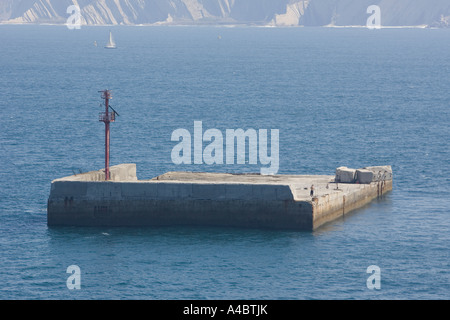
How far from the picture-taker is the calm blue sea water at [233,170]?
2083 inches

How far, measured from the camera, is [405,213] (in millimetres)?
67125

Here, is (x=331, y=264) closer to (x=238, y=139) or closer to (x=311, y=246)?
(x=311, y=246)

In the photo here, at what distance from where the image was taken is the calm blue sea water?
174ft

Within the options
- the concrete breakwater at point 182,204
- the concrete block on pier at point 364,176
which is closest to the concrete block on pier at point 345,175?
the concrete block on pier at point 364,176

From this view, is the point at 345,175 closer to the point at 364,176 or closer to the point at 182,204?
the point at 364,176

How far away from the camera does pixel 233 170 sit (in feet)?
271

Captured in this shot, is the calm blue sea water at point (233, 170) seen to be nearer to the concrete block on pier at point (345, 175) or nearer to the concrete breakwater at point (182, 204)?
the concrete breakwater at point (182, 204)

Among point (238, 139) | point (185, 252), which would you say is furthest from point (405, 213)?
point (238, 139)

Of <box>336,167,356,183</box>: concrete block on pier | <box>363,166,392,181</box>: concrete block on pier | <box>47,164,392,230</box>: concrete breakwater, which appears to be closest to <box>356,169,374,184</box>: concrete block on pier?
<box>336,167,356,183</box>: concrete block on pier

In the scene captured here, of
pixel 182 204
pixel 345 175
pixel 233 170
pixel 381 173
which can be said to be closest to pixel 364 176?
pixel 345 175

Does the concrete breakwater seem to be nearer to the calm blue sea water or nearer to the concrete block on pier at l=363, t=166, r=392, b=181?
the calm blue sea water

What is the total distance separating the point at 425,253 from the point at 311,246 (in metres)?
6.47

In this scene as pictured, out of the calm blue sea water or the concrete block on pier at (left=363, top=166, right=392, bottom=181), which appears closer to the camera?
the calm blue sea water
